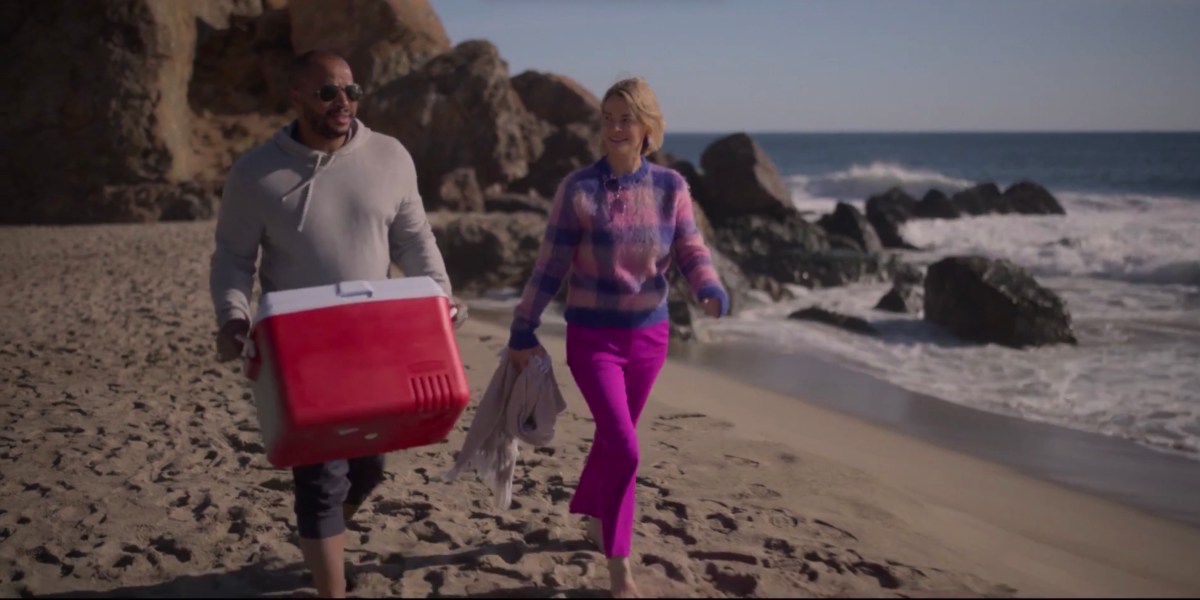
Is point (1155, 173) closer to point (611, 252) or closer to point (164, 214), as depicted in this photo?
point (164, 214)

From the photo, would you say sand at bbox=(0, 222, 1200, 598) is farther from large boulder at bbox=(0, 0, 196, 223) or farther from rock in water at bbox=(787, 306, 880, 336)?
large boulder at bbox=(0, 0, 196, 223)

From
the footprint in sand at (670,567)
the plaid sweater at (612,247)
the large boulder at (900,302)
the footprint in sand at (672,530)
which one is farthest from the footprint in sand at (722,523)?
the large boulder at (900,302)

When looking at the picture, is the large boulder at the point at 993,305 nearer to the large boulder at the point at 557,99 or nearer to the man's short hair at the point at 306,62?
the man's short hair at the point at 306,62

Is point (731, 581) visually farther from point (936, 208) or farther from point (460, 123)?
point (936, 208)

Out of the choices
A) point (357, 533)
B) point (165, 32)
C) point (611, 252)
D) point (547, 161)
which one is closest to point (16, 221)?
point (165, 32)

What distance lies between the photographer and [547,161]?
18641mm

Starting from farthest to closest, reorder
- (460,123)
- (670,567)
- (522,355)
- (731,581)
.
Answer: (460,123), (670,567), (731,581), (522,355)

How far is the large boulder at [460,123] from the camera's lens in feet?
58.6

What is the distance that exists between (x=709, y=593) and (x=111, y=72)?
51.8 ft

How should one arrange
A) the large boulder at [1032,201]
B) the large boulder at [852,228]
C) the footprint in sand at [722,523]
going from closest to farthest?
the footprint in sand at [722,523] < the large boulder at [852,228] < the large boulder at [1032,201]

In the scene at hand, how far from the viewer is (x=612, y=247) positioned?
10.6 feet

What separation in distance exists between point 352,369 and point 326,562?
67 centimetres

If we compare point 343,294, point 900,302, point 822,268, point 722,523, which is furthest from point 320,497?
point 822,268

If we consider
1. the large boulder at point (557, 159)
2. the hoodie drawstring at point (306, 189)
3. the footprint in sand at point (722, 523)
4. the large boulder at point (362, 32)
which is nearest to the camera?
the hoodie drawstring at point (306, 189)
